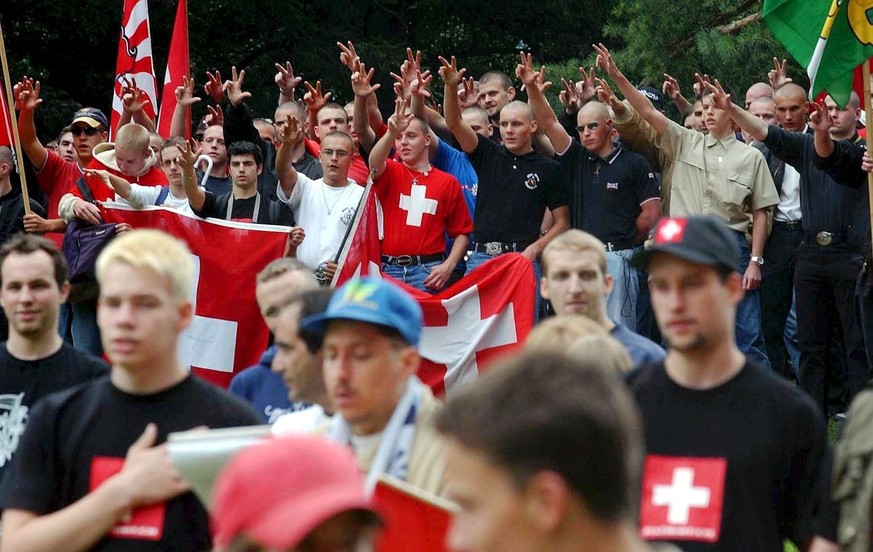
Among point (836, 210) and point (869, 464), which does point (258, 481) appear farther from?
point (836, 210)

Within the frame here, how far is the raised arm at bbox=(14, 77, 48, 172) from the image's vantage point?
37.1ft

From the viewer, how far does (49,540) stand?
4023mm

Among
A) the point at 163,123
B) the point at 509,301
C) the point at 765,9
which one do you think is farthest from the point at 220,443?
the point at 163,123

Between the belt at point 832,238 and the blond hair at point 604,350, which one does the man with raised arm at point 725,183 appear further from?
the blond hair at point 604,350

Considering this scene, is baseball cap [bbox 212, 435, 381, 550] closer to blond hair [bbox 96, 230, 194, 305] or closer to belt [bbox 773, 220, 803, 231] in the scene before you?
blond hair [bbox 96, 230, 194, 305]

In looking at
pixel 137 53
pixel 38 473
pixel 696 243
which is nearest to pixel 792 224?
pixel 137 53

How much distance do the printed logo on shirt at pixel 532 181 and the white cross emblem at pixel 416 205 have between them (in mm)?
674

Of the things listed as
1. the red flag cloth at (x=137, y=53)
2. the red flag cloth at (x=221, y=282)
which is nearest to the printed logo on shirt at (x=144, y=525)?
the red flag cloth at (x=221, y=282)

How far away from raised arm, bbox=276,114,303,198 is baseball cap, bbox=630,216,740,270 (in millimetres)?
5882

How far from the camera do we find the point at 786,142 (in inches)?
390

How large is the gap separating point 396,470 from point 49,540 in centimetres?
99

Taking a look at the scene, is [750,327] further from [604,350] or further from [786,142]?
[604,350]

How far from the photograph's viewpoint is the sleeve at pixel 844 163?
9.76 m

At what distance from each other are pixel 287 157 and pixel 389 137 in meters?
0.73
